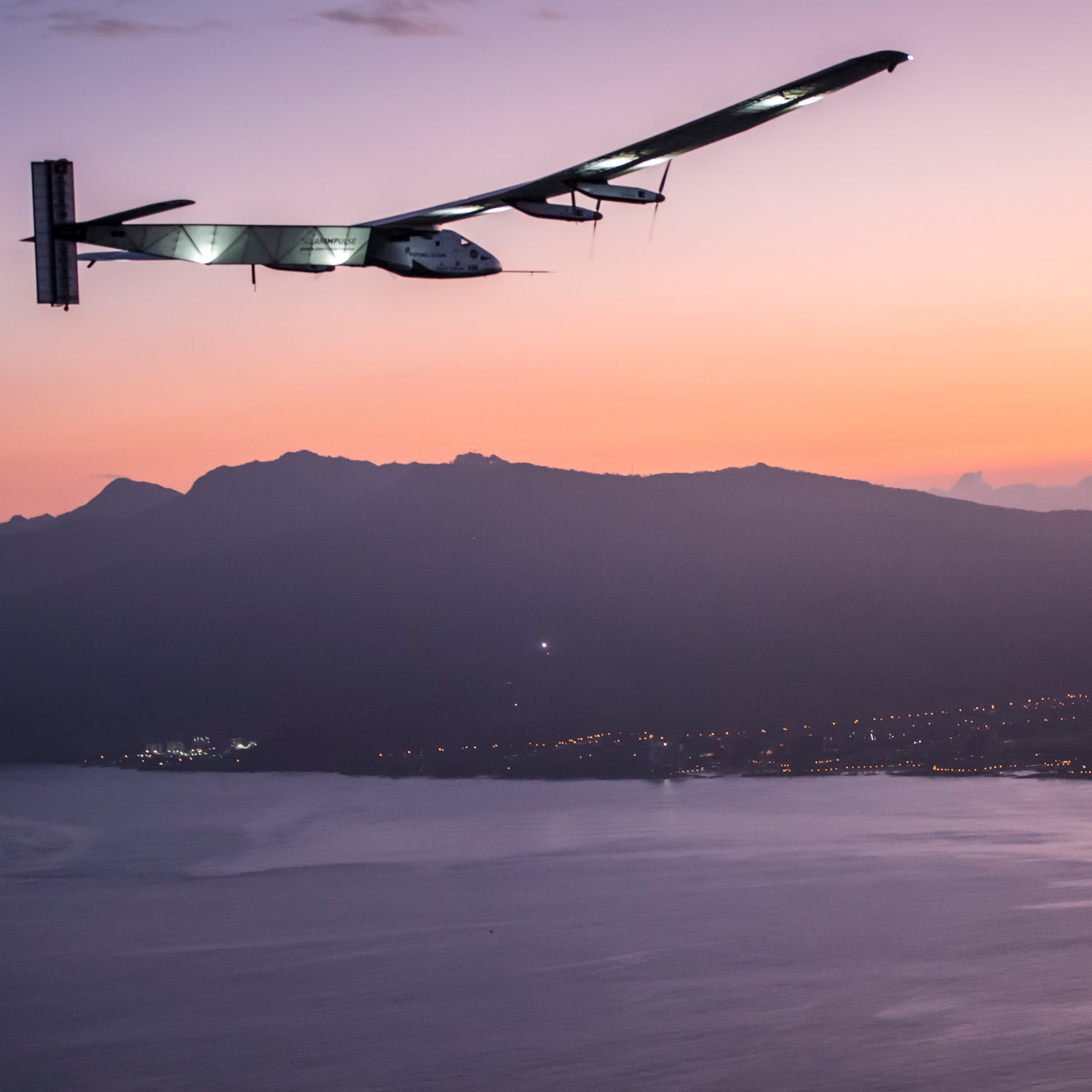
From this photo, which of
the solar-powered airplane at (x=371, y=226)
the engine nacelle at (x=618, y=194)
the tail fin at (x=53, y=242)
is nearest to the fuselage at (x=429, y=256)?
the solar-powered airplane at (x=371, y=226)

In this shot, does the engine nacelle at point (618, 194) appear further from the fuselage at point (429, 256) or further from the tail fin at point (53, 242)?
the tail fin at point (53, 242)

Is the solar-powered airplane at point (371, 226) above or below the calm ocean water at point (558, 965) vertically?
above

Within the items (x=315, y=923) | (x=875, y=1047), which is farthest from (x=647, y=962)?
(x=315, y=923)

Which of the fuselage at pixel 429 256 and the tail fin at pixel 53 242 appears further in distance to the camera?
the fuselage at pixel 429 256

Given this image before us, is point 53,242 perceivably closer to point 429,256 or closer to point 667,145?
point 429,256

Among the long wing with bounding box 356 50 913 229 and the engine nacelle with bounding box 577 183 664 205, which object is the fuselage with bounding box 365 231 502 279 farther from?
the engine nacelle with bounding box 577 183 664 205

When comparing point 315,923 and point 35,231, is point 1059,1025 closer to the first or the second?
point 315,923
